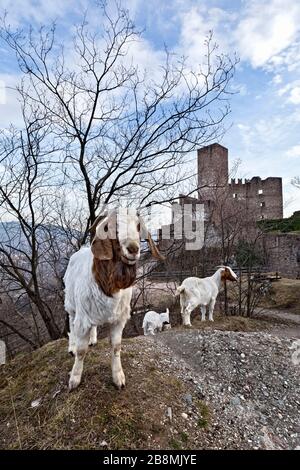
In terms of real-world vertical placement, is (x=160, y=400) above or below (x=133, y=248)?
below

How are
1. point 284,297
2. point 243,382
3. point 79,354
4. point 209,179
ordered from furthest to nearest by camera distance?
point 284,297
point 209,179
point 243,382
point 79,354

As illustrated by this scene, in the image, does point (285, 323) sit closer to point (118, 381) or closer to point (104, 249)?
point (118, 381)

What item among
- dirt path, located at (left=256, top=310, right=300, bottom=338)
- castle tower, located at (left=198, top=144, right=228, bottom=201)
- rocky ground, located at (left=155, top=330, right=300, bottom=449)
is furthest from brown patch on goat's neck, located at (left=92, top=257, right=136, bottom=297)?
dirt path, located at (left=256, top=310, right=300, bottom=338)

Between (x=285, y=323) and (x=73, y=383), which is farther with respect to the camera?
(x=285, y=323)

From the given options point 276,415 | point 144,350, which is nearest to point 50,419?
point 144,350

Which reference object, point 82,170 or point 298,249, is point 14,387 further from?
point 298,249

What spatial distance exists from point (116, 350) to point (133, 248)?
1.32 metres

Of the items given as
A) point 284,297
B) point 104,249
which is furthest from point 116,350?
point 284,297

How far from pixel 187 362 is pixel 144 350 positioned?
0.64 metres

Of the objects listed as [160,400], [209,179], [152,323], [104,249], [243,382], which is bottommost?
[152,323]

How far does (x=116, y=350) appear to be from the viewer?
10.3 feet

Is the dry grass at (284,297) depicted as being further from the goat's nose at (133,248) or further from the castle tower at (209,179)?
the goat's nose at (133,248)

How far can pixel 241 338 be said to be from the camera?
199 inches

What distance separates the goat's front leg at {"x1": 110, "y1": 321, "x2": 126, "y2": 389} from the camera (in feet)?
10.0
